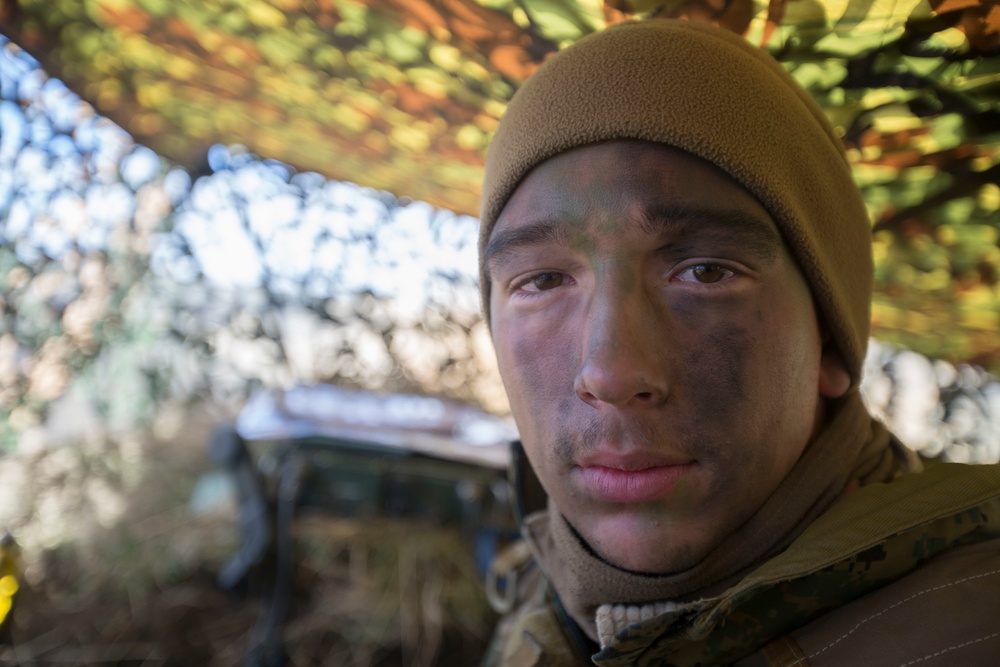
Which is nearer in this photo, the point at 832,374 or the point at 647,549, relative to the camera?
the point at 647,549

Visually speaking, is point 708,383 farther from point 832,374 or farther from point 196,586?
point 196,586

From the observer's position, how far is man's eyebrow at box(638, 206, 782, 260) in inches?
38.3

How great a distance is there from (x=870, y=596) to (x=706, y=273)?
1.51 feet

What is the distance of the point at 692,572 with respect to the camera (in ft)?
3.27

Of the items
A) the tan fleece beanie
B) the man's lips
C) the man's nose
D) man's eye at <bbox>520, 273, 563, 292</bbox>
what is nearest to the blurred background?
the tan fleece beanie

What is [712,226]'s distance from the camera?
98cm

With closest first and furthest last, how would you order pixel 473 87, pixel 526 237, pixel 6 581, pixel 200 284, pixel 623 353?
pixel 623 353 < pixel 526 237 < pixel 473 87 < pixel 6 581 < pixel 200 284

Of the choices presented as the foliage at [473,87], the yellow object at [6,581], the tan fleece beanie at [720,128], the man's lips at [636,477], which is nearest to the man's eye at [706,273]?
the tan fleece beanie at [720,128]

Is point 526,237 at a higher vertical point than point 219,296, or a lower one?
higher

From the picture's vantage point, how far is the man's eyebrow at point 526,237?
104cm

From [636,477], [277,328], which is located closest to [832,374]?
[636,477]

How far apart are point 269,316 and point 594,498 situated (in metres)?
2.44

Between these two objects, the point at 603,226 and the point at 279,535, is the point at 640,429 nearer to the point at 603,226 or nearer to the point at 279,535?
the point at 603,226

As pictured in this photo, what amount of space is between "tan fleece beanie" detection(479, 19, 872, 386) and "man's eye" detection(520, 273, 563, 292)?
0.48 feet
